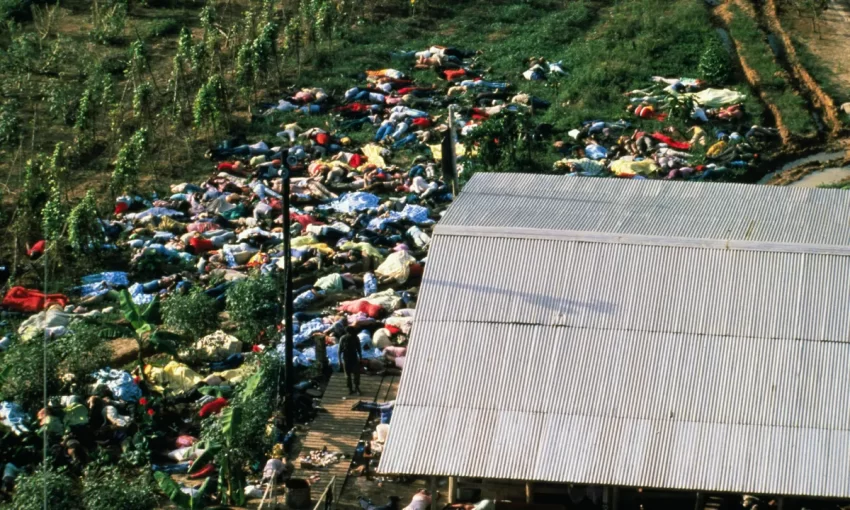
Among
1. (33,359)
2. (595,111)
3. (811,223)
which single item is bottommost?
(595,111)

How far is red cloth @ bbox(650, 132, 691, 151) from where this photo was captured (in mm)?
25216

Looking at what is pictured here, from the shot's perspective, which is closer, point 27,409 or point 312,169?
point 27,409

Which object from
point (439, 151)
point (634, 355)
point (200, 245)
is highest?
point (634, 355)

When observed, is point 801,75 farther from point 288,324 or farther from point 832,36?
point 288,324

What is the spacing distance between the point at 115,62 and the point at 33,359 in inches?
564

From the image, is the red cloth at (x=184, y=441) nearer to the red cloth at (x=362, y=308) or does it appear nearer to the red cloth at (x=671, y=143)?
the red cloth at (x=362, y=308)

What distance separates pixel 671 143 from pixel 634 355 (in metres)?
11.4

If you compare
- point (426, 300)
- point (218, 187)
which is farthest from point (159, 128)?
point (426, 300)

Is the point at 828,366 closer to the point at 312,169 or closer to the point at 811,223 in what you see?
the point at 811,223

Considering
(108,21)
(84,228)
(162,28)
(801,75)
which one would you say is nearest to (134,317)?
(84,228)

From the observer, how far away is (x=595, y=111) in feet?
88.4

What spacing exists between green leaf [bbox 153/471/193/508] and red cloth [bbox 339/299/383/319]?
5246 mm

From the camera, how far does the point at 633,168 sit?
24141 millimetres

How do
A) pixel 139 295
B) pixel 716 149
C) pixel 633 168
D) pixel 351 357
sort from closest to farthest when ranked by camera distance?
1. pixel 351 357
2. pixel 139 295
3. pixel 633 168
4. pixel 716 149
